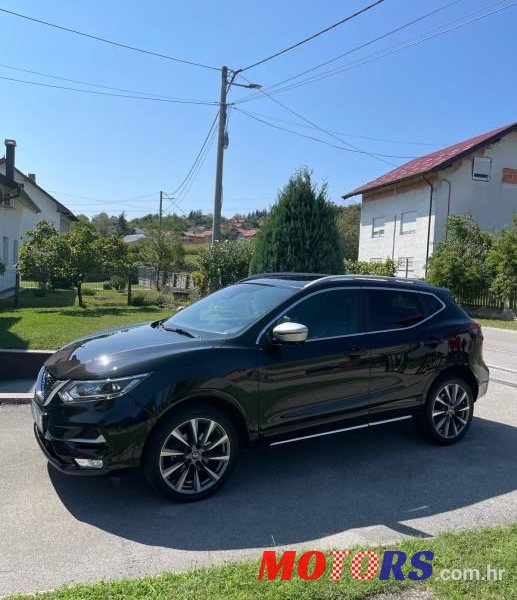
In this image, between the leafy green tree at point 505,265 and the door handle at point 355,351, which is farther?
the leafy green tree at point 505,265

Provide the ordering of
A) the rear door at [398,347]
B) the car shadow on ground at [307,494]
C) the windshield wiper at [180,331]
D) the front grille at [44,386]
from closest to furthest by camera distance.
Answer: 1. the car shadow on ground at [307,494]
2. the front grille at [44,386]
3. the windshield wiper at [180,331]
4. the rear door at [398,347]

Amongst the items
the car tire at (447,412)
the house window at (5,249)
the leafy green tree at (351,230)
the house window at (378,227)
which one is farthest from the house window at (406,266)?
the car tire at (447,412)

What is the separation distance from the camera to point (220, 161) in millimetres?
17656

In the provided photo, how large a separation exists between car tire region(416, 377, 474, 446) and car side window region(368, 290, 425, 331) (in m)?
0.70

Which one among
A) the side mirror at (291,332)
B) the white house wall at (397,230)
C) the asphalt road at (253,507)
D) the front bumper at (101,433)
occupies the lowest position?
the asphalt road at (253,507)

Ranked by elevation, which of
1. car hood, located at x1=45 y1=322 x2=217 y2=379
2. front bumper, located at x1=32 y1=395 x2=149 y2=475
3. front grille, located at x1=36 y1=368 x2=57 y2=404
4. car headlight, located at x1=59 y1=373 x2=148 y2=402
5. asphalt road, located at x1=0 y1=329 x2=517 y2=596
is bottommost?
asphalt road, located at x1=0 y1=329 x2=517 y2=596

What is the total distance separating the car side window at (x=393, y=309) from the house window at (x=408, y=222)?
23.9 metres

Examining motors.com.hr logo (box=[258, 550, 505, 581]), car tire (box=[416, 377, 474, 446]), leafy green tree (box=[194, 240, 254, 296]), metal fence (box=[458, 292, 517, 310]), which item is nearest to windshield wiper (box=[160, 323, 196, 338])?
motors.com.hr logo (box=[258, 550, 505, 581])

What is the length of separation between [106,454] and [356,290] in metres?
2.62

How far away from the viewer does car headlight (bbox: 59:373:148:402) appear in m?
3.73

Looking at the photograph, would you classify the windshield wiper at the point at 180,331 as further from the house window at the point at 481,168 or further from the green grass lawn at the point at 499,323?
the house window at the point at 481,168

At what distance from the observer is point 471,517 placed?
383cm

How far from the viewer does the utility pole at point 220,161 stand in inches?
686

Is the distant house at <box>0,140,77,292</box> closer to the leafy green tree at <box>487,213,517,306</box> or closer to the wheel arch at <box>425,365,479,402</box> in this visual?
the wheel arch at <box>425,365,479,402</box>
